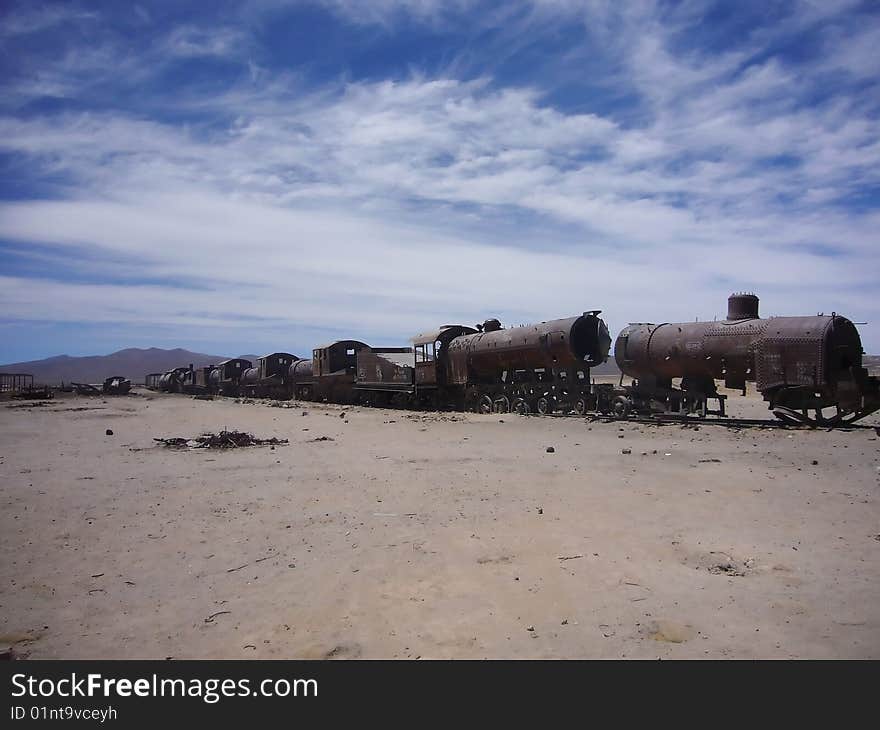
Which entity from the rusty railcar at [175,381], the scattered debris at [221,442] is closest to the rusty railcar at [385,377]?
the scattered debris at [221,442]

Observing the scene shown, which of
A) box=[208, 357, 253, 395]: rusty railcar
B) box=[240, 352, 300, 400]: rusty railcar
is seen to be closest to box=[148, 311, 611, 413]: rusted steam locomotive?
box=[240, 352, 300, 400]: rusty railcar

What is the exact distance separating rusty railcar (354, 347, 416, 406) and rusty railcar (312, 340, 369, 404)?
1148 mm

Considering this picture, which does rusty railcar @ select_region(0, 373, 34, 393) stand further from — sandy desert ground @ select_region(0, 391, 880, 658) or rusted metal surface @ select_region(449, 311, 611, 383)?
sandy desert ground @ select_region(0, 391, 880, 658)

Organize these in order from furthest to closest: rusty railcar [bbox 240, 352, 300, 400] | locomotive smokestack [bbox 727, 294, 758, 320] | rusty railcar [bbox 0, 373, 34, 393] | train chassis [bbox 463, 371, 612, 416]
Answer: rusty railcar [bbox 0, 373, 34, 393]
rusty railcar [bbox 240, 352, 300, 400]
train chassis [bbox 463, 371, 612, 416]
locomotive smokestack [bbox 727, 294, 758, 320]

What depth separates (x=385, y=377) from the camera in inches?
1222

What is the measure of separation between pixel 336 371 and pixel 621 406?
19555 millimetres

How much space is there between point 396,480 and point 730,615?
626 centimetres

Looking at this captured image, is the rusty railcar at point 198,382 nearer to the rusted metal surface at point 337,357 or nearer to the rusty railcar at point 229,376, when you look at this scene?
the rusty railcar at point 229,376

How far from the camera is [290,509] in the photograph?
27.4ft

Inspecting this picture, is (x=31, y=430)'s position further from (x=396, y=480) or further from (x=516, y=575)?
(x=516, y=575)

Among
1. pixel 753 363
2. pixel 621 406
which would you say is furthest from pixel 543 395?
pixel 753 363

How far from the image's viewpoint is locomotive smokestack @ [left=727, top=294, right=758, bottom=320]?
18.5 m

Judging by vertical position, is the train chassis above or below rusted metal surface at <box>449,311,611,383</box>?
below

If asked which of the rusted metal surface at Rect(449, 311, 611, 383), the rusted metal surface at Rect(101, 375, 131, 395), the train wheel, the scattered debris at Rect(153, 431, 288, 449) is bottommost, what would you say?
the scattered debris at Rect(153, 431, 288, 449)
